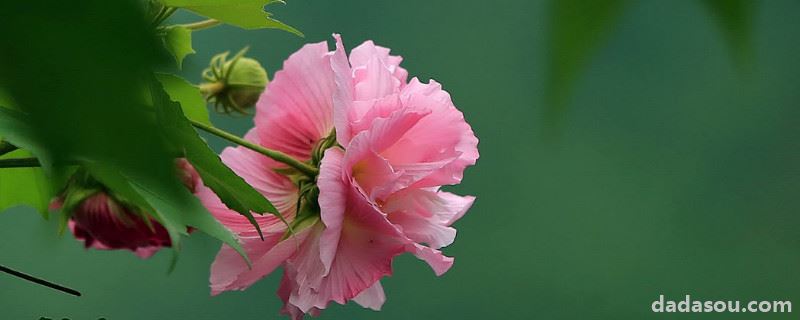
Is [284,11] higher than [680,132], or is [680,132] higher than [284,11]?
[284,11]

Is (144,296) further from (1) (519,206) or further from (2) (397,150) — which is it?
(2) (397,150)

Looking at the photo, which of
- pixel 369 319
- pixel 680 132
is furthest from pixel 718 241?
pixel 369 319

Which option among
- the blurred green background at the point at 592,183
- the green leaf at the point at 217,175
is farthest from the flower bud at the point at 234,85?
the blurred green background at the point at 592,183

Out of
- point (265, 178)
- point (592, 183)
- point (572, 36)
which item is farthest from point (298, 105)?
point (592, 183)

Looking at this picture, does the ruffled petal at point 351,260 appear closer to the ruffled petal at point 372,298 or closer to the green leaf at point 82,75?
the ruffled petal at point 372,298

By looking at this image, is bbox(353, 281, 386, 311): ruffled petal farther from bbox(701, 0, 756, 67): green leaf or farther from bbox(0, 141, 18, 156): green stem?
bbox(701, 0, 756, 67): green leaf

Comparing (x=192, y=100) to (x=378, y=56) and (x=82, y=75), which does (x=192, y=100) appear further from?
(x=82, y=75)
